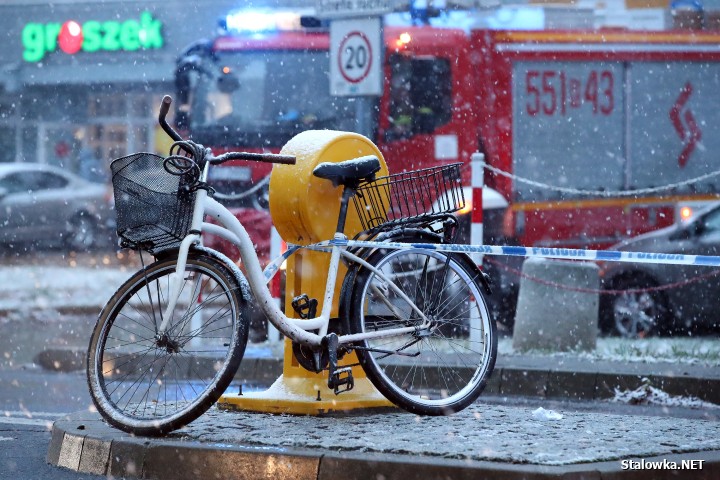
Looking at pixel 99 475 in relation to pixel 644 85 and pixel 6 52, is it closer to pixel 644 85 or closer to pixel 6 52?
pixel 644 85

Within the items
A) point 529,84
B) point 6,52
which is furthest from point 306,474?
point 6,52

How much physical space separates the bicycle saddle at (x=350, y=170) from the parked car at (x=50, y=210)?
1821cm

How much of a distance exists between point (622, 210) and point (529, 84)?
182cm

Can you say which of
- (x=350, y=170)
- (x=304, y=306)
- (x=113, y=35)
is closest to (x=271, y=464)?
(x=304, y=306)

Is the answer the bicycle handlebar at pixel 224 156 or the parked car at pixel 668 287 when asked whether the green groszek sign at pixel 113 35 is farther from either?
the bicycle handlebar at pixel 224 156

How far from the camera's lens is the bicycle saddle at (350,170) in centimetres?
583

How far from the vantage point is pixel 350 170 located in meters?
5.90

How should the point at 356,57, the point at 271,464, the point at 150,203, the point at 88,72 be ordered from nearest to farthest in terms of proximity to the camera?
the point at 271,464 < the point at 150,203 < the point at 356,57 < the point at 88,72

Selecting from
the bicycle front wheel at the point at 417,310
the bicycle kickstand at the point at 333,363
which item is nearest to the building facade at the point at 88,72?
the bicycle front wheel at the point at 417,310

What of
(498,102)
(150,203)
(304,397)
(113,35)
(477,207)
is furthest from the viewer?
(113,35)

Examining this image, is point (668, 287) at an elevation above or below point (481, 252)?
below

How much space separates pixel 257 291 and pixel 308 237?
0.60 m

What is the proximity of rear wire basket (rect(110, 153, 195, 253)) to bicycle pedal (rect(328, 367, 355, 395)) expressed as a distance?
2.88 ft

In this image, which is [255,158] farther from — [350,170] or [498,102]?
[498,102]
